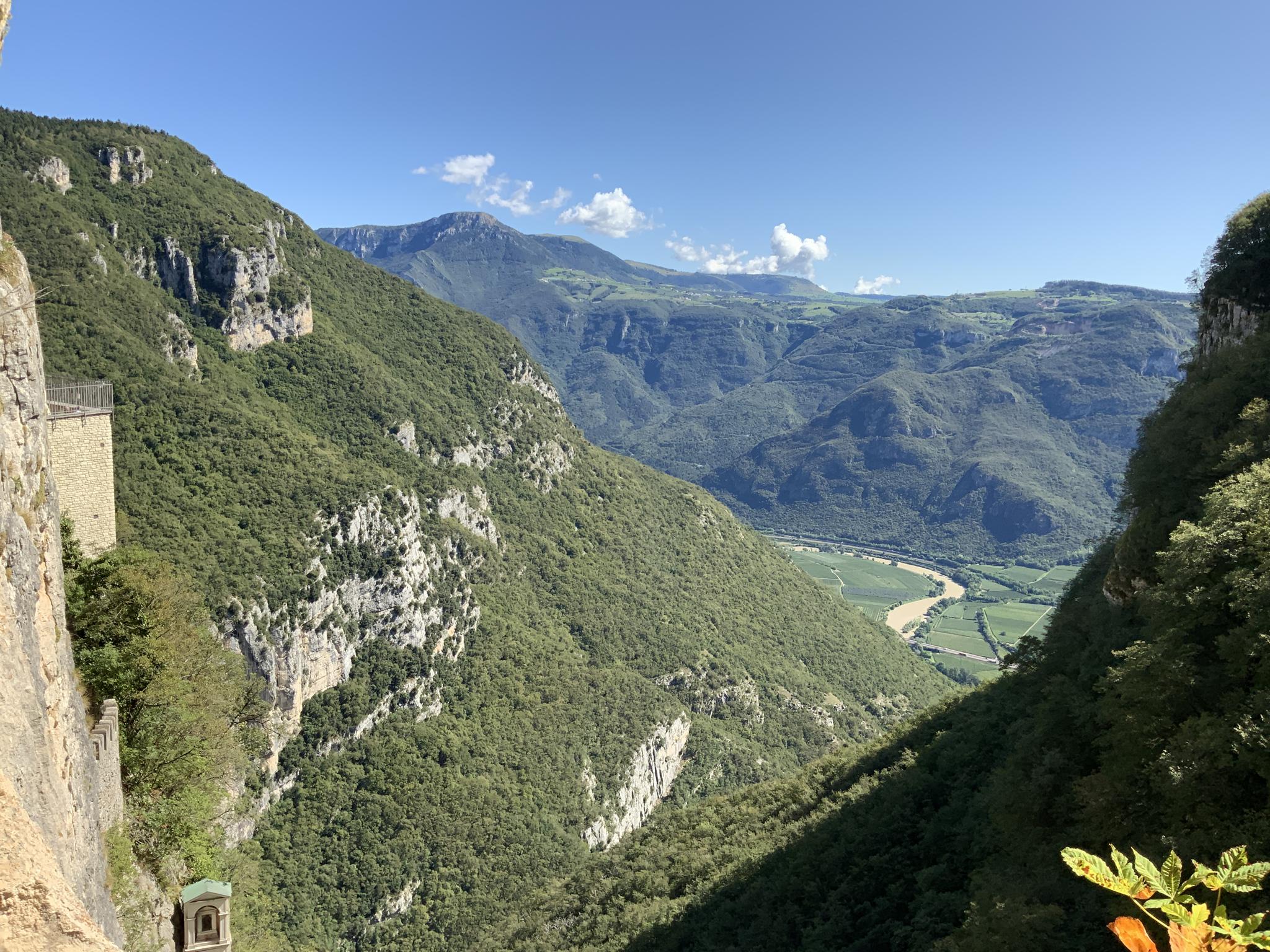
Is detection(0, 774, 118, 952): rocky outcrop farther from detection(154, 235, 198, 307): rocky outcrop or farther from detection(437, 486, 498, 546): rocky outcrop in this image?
detection(154, 235, 198, 307): rocky outcrop

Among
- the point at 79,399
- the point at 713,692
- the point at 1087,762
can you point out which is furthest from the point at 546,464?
the point at 1087,762

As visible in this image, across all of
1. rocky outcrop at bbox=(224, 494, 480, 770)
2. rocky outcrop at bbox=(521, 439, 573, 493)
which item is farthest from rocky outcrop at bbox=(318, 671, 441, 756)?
rocky outcrop at bbox=(521, 439, 573, 493)

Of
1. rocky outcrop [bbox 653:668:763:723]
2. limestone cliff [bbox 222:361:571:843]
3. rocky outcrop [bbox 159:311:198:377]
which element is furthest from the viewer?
rocky outcrop [bbox 653:668:763:723]

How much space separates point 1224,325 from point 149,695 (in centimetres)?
4522

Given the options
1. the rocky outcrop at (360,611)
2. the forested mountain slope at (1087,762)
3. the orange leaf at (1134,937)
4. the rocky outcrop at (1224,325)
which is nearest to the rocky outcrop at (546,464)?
the rocky outcrop at (360,611)

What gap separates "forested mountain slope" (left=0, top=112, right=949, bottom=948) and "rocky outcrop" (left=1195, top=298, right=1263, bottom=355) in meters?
47.4

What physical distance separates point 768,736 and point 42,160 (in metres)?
119

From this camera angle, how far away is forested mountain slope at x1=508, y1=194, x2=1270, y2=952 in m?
16.3

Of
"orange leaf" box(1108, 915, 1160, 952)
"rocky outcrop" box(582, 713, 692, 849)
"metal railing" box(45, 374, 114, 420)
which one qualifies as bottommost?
"rocky outcrop" box(582, 713, 692, 849)

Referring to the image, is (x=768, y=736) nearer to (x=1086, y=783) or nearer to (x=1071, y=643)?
(x=1071, y=643)

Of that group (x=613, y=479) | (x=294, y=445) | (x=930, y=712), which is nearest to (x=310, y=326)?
(x=294, y=445)

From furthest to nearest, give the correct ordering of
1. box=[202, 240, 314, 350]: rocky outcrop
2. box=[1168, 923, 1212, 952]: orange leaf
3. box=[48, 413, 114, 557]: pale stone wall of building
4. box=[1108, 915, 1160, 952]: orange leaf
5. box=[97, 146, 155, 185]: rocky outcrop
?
box=[202, 240, 314, 350]: rocky outcrop → box=[97, 146, 155, 185]: rocky outcrop → box=[48, 413, 114, 557]: pale stone wall of building → box=[1168, 923, 1212, 952]: orange leaf → box=[1108, 915, 1160, 952]: orange leaf

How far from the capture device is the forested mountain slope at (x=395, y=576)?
6694cm

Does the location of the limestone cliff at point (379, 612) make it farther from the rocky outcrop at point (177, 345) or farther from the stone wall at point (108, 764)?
the stone wall at point (108, 764)
